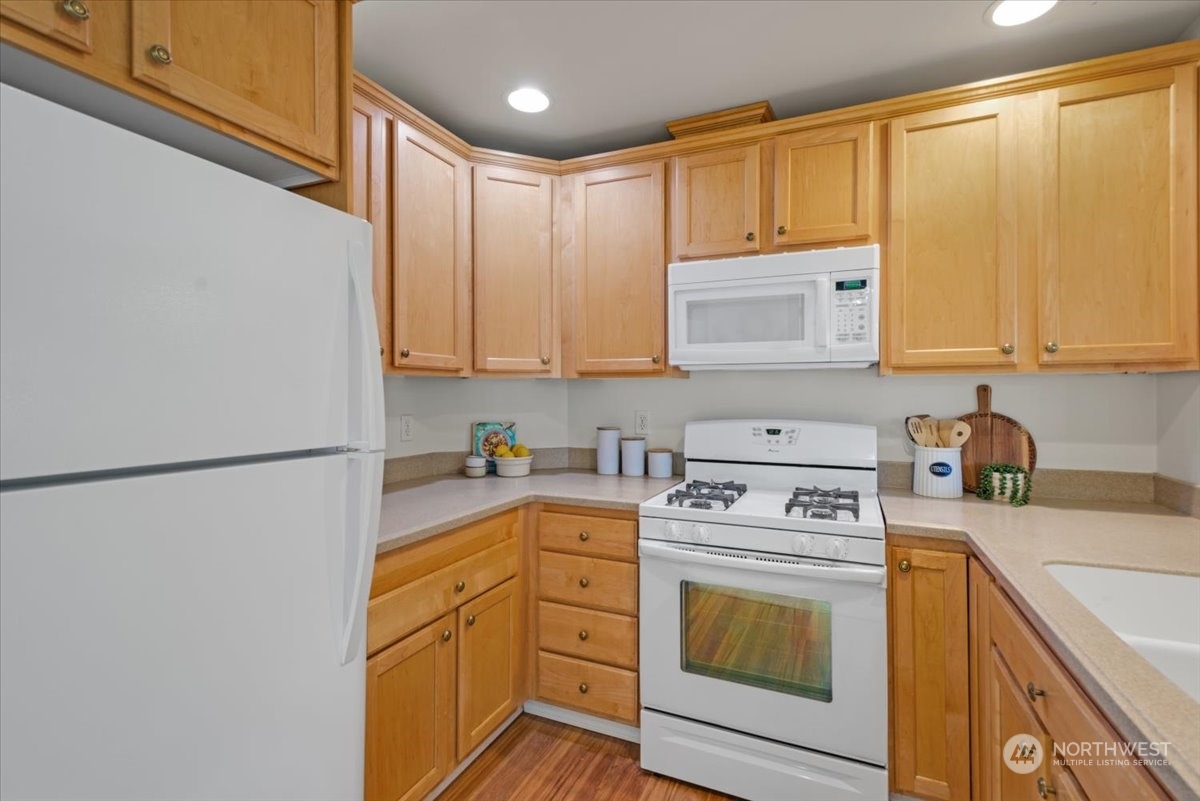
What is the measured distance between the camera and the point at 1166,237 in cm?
171

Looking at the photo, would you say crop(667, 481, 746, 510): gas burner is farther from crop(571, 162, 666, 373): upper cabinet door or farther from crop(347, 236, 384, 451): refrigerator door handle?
crop(347, 236, 384, 451): refrigerator door handle

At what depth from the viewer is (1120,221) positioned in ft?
5.77

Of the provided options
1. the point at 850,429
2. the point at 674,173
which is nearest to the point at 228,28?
the point at 674,173

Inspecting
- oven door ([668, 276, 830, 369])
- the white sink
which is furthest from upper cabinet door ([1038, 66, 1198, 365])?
the white sink

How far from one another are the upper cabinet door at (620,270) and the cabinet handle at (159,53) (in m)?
1.65

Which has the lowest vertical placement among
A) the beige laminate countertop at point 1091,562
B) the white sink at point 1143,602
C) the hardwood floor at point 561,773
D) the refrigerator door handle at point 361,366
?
the hardwood floor at point 561,773

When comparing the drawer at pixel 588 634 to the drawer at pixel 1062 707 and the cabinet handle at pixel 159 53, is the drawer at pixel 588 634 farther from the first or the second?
the cabinet handle at pixel 159 53

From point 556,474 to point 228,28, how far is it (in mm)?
1976

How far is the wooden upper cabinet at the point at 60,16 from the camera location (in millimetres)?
832

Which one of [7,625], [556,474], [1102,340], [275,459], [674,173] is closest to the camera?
[7,625]

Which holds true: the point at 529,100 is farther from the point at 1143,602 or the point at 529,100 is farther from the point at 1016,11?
the point at 1143,602

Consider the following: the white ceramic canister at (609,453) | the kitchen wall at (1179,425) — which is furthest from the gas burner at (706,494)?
the kitchen wall at (1179,425)

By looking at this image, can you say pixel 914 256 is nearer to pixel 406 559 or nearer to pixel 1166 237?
pixel 1166 237

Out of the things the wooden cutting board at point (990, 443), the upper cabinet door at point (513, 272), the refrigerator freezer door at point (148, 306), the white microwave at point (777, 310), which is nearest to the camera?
the refrigerator freezer door at point (148, 306)
